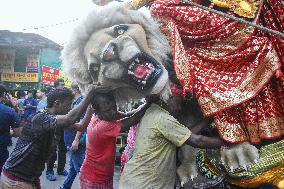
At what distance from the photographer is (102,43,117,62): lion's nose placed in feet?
7.72

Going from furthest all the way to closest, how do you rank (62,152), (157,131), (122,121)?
(62,152) < (122,121) < (157,131)

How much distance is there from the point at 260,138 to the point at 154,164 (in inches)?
27.9

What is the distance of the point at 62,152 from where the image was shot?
7570 mm

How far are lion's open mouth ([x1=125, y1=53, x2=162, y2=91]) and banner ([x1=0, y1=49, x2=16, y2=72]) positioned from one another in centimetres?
1705

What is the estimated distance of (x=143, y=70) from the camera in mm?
2318

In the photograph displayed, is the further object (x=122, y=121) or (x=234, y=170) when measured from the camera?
(x=122, y=121)

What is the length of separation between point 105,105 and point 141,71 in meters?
0.48

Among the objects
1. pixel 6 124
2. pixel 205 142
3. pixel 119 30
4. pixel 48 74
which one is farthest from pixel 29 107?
pixel 205 142

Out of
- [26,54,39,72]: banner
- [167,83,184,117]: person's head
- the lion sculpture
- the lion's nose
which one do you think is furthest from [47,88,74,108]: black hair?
[26,54,39,72]: banner

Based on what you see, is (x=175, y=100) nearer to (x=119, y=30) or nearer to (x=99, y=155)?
(x=119, y=30)

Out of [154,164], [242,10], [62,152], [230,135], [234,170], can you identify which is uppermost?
[242,10]

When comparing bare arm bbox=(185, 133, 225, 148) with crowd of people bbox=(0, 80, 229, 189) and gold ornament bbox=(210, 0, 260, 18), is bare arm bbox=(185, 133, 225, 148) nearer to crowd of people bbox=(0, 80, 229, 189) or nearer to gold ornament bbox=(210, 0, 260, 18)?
crowd of people bbox=(0, 80, 229, 189)

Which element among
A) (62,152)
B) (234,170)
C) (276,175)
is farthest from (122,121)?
(62,152)

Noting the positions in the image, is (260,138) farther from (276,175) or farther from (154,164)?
(154,164)
